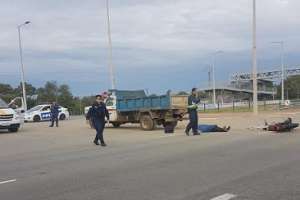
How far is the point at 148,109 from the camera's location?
27781mm

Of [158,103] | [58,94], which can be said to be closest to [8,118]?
[158,103]

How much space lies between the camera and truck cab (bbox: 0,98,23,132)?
29.3 m

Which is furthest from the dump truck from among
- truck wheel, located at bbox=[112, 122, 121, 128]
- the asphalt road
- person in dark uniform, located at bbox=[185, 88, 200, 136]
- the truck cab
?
the asphalt road

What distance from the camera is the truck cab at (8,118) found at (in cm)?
2935

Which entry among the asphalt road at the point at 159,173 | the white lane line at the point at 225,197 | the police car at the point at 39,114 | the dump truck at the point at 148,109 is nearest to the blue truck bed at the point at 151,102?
the dump truck at the point at 148,109

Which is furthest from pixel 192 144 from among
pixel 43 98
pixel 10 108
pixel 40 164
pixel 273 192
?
pixel 43 98

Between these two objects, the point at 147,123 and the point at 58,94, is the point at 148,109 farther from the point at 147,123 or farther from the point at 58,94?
the point at 58,94

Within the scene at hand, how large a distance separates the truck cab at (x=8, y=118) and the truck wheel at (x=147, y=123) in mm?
7139

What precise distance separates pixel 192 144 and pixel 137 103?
431 inches

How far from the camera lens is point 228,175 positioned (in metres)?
10.5

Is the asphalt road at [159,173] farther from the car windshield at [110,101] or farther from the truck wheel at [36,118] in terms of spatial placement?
the truck wheel at [36,118]

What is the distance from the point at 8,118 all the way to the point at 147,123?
7705mm

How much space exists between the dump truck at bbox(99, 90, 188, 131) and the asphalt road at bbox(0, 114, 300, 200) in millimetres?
9679

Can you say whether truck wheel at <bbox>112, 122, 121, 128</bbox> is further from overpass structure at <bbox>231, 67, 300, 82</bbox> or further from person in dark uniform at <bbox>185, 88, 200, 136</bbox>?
overpass structure at <bbox>231, 67, 300, 82</bbox>
